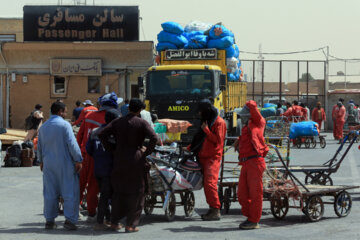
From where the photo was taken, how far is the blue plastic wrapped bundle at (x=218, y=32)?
2456 centimetres

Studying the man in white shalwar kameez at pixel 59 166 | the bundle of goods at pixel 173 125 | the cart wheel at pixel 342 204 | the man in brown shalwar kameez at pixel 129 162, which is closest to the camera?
the man in brown shalwar kameez at pixel 129 162

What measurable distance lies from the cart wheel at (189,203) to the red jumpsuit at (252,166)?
44.7 inches

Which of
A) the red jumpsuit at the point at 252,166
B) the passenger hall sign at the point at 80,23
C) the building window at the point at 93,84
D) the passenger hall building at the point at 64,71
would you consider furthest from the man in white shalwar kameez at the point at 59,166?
the passenger hall sign at the point at 80,23

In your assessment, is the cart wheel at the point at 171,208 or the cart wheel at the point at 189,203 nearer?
the cart wheel at the point at 171,208

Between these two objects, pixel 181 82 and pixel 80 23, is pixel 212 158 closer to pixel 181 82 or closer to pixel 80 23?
pixel 181 82

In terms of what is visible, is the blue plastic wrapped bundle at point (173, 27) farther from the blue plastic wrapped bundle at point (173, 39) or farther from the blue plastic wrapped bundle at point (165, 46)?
the blue plastic wrapped bundle at point (165, 46)


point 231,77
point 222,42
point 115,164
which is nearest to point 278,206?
point 115,164

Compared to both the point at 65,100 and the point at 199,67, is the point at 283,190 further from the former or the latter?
the point at 65,100

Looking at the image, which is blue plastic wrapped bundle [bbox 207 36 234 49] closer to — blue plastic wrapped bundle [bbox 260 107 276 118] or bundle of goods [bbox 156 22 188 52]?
bundle of goods [bbox 156 22 188 52]

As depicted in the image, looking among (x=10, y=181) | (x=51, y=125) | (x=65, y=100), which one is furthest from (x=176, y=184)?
(x=65, y=100)

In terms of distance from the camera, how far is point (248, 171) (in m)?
9.48

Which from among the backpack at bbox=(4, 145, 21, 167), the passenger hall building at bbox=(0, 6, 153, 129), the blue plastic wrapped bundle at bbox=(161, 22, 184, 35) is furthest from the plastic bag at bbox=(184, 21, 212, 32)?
the passenger hall building at bbox=(0, 6, 153, 129)

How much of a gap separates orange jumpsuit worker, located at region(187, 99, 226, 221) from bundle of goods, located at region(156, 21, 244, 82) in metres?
14.2

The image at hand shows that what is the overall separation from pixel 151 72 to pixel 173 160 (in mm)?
11715
